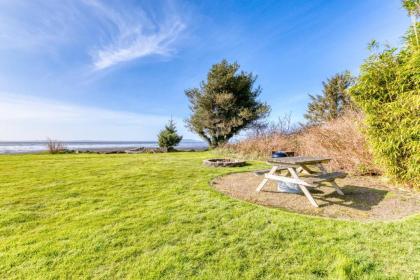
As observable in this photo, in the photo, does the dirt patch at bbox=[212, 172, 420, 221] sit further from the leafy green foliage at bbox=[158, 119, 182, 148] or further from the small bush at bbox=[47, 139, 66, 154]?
the small bush at bbox=[47, 139, 66, 154]

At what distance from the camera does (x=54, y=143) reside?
15.8m

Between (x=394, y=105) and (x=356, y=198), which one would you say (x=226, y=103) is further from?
(x=356, y=198)

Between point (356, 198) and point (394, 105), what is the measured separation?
2.29 metres

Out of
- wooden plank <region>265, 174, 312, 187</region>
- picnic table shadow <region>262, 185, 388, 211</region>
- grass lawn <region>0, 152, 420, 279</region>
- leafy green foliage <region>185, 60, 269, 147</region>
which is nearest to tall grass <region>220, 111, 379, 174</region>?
picnic table shadow <region>262, 185, 388, 211</region>

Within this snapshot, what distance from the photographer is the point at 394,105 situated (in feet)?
15.9

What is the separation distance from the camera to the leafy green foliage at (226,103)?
18641mm

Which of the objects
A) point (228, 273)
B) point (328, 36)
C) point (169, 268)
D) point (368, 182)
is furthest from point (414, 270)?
point (328, 36)

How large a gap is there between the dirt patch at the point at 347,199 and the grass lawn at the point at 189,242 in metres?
0.41

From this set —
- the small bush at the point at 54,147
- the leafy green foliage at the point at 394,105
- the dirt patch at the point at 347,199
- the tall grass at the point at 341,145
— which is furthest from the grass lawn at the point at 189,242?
the small bush at the point at 54,147

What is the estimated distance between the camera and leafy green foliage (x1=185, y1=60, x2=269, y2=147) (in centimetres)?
1864

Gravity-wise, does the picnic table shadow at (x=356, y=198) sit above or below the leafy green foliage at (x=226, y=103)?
below

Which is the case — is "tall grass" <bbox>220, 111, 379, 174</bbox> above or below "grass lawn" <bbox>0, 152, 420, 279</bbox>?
above

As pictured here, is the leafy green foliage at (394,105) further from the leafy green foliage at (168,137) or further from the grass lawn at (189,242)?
the leafy green foliage at (168,137)

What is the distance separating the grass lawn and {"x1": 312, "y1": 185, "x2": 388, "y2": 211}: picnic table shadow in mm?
835
